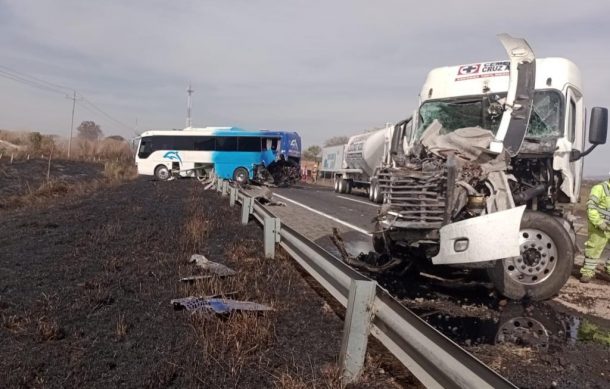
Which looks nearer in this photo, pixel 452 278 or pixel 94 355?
pixel 94 355

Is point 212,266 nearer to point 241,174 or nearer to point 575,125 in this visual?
point 575,125

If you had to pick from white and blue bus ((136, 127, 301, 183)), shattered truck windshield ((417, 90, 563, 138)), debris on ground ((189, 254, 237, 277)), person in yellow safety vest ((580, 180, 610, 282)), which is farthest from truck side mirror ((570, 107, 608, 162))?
white and blue bus ((136, 127, 301, 183))

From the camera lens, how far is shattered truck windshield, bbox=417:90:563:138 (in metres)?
7.15

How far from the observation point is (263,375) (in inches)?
131

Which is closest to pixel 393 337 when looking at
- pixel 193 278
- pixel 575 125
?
pixel 193 278

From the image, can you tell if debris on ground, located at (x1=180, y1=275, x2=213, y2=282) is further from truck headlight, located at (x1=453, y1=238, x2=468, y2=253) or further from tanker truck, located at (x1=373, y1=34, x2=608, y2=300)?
truck headlight, located at (x1=453, y1=238, x2=468, y2=253)

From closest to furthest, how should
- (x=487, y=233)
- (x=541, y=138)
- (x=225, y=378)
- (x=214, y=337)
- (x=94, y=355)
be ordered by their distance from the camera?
(x=225, y=378), (x=94, y=355), (x=214, y=337), (x=487, y=233), (x=541, y=138)

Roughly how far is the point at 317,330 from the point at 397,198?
238cm

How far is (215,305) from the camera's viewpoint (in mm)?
4465

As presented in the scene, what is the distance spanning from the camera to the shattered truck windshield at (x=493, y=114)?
715 centimetres

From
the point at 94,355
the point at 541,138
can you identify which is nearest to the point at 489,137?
the point at 541,138

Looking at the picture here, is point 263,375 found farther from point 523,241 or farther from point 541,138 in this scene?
point 541,138

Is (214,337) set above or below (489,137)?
below

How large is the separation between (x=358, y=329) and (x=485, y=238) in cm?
244
